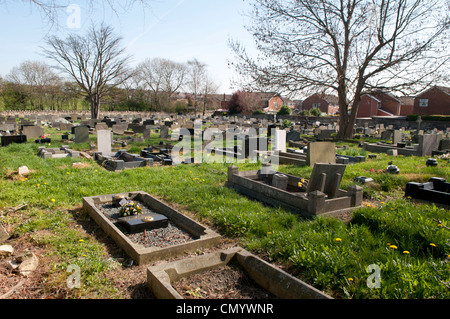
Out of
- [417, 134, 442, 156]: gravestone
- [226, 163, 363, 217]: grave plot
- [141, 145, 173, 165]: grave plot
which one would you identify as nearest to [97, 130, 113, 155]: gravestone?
[141, 145, 173, 165]: grave plot

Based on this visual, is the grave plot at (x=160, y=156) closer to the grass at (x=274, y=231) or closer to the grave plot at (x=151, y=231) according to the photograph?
the grass at (x=274, y=231)

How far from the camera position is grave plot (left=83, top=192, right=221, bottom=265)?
4.30m

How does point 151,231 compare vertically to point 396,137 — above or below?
below

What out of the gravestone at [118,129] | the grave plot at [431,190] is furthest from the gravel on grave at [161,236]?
the gravestone at [118,129]

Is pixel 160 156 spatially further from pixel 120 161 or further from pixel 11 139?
pixel 11 139

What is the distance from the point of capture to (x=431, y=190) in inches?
260

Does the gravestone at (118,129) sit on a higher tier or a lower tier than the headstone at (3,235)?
higher

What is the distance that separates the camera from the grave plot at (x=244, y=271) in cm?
311

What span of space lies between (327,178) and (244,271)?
3433mm

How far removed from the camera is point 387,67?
1800 cm

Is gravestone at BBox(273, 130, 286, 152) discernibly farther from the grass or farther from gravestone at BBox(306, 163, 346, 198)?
gravestone at BBox(306, 163, 346, 198)

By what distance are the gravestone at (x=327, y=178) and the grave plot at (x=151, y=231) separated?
8.76ft

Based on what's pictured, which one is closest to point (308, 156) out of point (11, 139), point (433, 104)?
point (11, 139)
